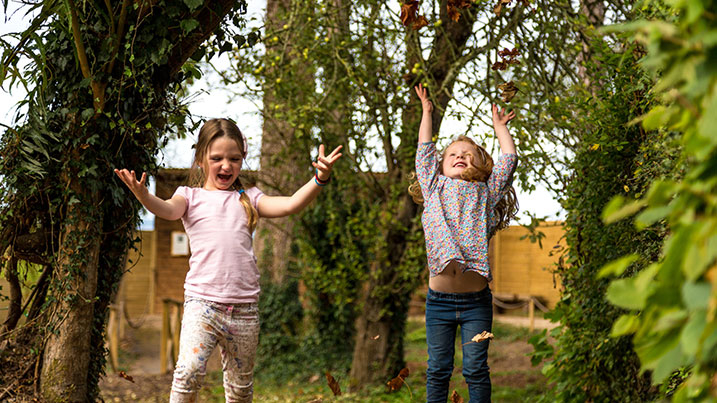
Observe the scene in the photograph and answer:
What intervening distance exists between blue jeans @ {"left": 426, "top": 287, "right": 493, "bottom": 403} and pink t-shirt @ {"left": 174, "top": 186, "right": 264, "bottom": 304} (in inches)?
35.6

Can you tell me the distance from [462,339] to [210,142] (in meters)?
1.56

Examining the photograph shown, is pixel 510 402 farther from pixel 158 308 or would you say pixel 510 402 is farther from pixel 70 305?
pixel 158 308

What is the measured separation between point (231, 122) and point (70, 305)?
3.99 ft

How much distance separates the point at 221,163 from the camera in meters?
3.27

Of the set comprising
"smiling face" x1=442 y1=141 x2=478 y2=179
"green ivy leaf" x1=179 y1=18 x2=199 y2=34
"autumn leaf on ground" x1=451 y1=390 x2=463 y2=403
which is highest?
"green ivy leaf" x1=179 y1=18 x2=199 y2=34

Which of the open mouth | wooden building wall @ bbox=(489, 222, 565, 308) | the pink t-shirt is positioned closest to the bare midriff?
the pink t-shirt

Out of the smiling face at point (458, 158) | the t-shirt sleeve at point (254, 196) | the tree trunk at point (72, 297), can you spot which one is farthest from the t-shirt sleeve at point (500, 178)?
the tree trunk at point (72, 297)

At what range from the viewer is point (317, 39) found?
6211 mm

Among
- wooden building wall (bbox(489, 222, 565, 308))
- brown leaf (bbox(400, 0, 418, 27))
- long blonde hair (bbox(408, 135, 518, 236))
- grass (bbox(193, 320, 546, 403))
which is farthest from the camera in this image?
wooden building wall (bbox(489, 222, 565, 308))

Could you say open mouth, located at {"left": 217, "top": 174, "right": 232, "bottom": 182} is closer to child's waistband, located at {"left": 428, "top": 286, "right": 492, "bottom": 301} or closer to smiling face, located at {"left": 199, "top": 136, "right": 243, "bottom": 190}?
smiling face, located at {"left": 199, "top": 136, "right": 243, "bottom": 190}

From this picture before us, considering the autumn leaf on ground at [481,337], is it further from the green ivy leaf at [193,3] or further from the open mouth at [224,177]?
the green ivy leaf at [193,3]

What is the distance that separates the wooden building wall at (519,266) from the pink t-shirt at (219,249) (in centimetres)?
1196

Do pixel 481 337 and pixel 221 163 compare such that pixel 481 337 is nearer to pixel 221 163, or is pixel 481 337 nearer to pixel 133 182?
pixel 221 163

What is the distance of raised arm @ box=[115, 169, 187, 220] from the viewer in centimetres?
287
